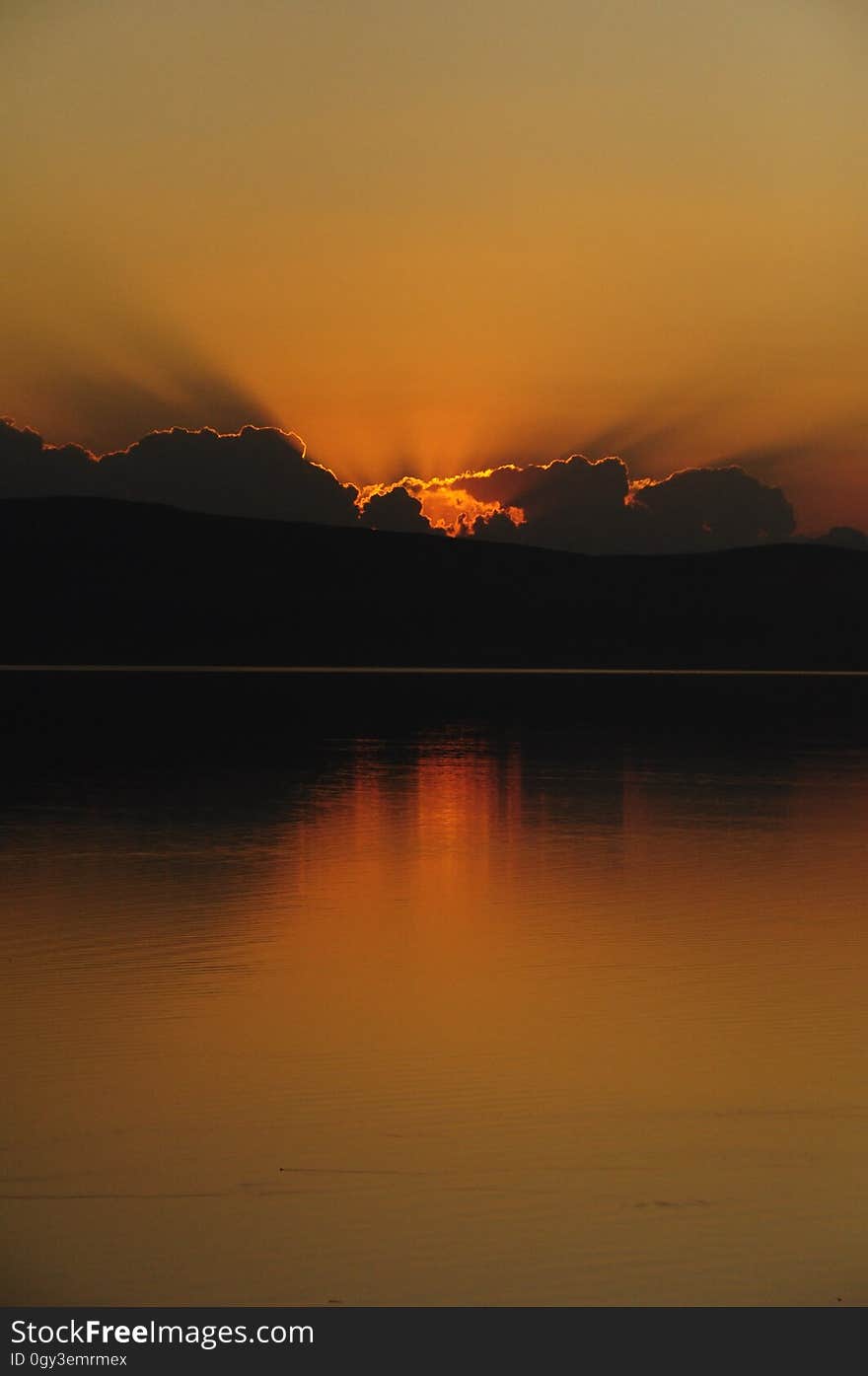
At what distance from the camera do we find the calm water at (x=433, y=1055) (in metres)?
6.14

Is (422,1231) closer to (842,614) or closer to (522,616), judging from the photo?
(522,616)

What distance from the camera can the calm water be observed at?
6145 millimetres

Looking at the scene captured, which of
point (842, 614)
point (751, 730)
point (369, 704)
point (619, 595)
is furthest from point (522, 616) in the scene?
point (751, 730)

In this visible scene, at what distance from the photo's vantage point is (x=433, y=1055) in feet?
28.1

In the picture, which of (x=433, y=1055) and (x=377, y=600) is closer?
(x=433, y=1055)

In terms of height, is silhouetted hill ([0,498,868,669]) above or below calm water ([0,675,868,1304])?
above

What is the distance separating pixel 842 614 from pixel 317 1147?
515 ft

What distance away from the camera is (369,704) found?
55.3m

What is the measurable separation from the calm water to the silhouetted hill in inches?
4368

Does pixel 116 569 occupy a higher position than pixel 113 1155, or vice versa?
pixel 116 569

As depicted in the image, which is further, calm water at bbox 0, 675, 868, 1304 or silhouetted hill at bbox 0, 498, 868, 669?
silhouetted hill at bbox 0, 498, 868, 669

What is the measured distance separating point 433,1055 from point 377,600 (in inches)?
5583

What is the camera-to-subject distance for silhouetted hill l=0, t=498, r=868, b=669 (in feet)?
440

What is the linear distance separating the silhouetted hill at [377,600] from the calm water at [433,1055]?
111 metres
